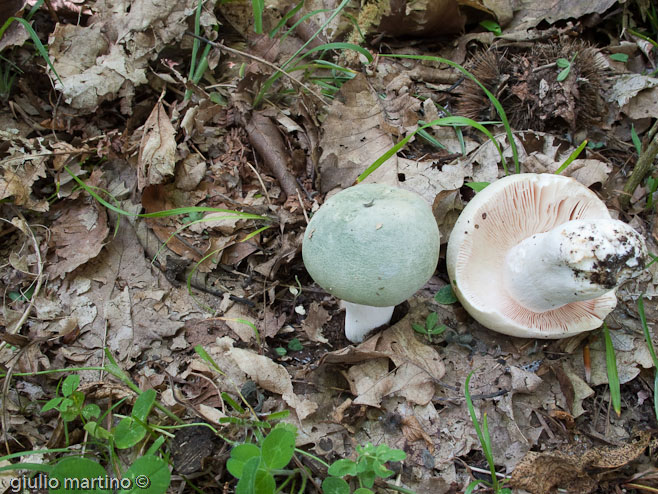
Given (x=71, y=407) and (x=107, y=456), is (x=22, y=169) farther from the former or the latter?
(x=107, y=456)

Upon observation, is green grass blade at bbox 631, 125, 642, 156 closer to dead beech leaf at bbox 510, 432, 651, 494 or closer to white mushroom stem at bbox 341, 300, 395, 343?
dead beech leaf at bbox 510, 432, 651, 494

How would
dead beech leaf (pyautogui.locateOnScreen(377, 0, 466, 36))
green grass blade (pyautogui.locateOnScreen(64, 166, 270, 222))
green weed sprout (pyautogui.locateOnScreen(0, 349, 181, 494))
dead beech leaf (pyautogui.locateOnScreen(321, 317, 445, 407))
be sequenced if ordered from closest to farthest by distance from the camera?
green weed sprout (pyautogui.locateOnScreen(0, 349, 181, 494)) < dead beech leaf (pyautogui.locateOnScreen(321, 317, 445, 407)) < green grass blade (pyautogui.locateOnScreen(64, 166, 270, 222)) < dead beech leaf (pyautogui.locateOnScreen(377, 0, 466, 36))

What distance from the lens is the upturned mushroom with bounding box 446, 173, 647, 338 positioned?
2.07m

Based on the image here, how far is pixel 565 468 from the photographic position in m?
1.90

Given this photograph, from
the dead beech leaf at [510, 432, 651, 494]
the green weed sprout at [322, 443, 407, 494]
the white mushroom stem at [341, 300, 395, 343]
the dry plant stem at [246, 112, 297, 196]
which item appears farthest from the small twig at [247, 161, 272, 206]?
the dead beech leaf at [510, 432, 651, 494]

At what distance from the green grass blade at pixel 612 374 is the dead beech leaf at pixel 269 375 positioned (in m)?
1.37

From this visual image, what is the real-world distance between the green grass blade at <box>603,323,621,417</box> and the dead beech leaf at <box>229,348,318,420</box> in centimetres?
137

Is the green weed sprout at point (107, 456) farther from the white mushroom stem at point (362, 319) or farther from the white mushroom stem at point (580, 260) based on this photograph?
the white mushroom stem at point (580, 260)

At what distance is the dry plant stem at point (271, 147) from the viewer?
282cm

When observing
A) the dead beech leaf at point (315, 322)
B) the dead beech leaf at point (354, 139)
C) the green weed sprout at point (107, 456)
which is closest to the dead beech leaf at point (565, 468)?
the dead beech leaf at point (315, 322)

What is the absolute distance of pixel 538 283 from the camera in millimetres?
2133

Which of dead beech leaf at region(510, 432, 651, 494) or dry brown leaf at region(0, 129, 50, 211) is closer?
dead beech leaf at region(510, 432, 651, 494)

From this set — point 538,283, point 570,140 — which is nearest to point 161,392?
point 538,283

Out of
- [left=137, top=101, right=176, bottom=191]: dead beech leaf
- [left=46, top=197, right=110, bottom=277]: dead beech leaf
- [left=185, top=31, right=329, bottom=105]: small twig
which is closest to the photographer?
[left=46, top=197, right=110, bottom=277]: dead beech leaf
